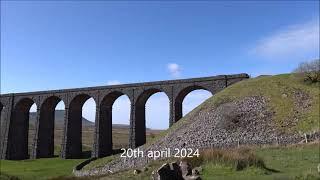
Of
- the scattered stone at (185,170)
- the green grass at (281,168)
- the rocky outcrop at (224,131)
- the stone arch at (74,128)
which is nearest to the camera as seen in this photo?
the scattered stone at (185,170)

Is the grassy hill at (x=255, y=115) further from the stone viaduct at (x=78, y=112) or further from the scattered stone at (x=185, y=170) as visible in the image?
the scattered stone at (x=185, y=170)

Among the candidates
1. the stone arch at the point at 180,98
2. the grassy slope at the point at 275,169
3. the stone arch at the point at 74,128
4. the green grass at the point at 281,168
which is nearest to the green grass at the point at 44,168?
the stone arch at the point at 74,128

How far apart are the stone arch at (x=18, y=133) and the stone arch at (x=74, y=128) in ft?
32.9

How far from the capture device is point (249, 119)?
3809cm

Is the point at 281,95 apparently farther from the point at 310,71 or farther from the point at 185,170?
the point at 185,170

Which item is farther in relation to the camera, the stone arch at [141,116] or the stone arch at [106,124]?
the stone arch at [106,124]

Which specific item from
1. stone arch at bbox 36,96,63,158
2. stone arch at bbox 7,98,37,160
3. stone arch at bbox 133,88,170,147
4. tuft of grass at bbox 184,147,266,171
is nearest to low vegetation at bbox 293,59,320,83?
stone arch at bbox 133,88,170,147

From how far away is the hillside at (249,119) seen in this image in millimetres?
34719

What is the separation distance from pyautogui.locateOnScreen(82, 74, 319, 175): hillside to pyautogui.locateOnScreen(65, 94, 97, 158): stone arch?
19.9 m

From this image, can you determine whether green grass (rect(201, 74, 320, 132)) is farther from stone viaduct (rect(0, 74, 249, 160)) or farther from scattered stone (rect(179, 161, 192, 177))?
scattered stone (rect(179, 161, 192, 177))

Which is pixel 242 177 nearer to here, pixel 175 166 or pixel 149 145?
pixel 175 166

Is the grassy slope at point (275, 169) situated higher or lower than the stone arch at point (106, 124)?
lower

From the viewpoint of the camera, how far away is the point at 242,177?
16.8 meters

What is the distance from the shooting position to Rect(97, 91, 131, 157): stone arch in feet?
181
